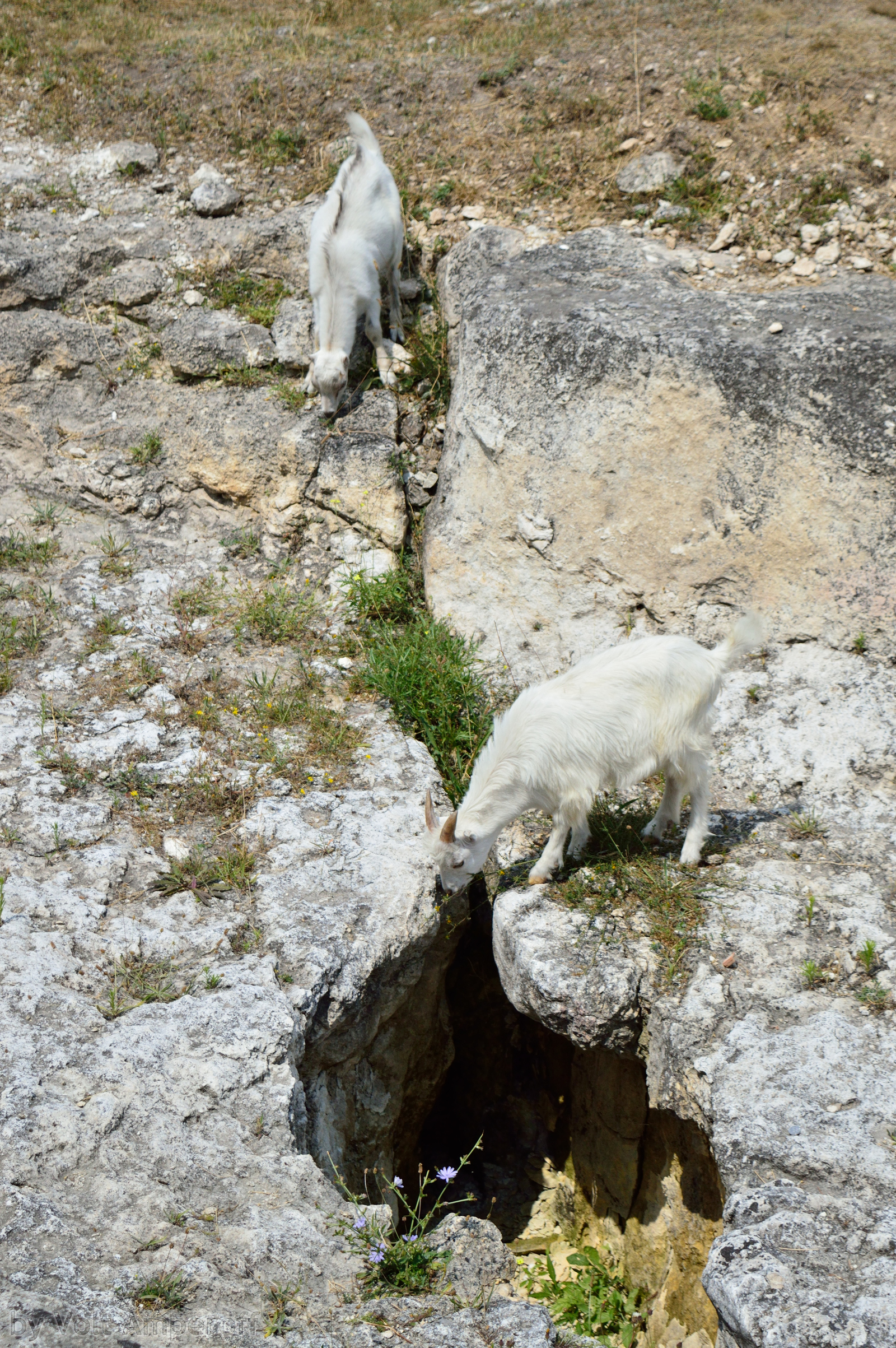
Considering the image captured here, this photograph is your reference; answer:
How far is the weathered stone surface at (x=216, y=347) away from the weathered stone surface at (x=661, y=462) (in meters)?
1.85

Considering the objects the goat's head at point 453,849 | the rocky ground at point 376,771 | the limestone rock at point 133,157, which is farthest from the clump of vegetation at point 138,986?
the limestone rock at point 133,157

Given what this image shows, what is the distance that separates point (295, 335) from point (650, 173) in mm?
3237

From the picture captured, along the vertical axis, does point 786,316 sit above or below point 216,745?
above

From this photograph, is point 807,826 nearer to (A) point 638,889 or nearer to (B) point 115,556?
(A) point 638,889

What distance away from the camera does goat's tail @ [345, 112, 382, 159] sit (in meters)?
7.86

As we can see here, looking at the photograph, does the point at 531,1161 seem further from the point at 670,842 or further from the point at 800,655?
the point at 800,655

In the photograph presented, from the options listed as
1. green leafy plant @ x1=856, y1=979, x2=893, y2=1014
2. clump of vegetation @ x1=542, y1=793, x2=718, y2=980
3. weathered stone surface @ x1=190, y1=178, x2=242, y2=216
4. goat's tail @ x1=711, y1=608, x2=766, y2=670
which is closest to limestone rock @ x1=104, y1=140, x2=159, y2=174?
weathered stone surface @ x1=190, y1=178, x2=242, y2=216

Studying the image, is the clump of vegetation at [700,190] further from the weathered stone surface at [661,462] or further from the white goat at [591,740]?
the white goat at [591,740]

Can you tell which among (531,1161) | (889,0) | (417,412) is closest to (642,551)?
(417,412)

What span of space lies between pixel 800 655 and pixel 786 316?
2.34 meters

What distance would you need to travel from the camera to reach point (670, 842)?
215 inches

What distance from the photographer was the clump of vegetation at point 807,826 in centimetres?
543

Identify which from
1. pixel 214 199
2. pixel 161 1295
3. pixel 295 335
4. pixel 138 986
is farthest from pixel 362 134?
pixel 161 1295

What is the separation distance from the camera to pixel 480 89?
9148 millimetres
